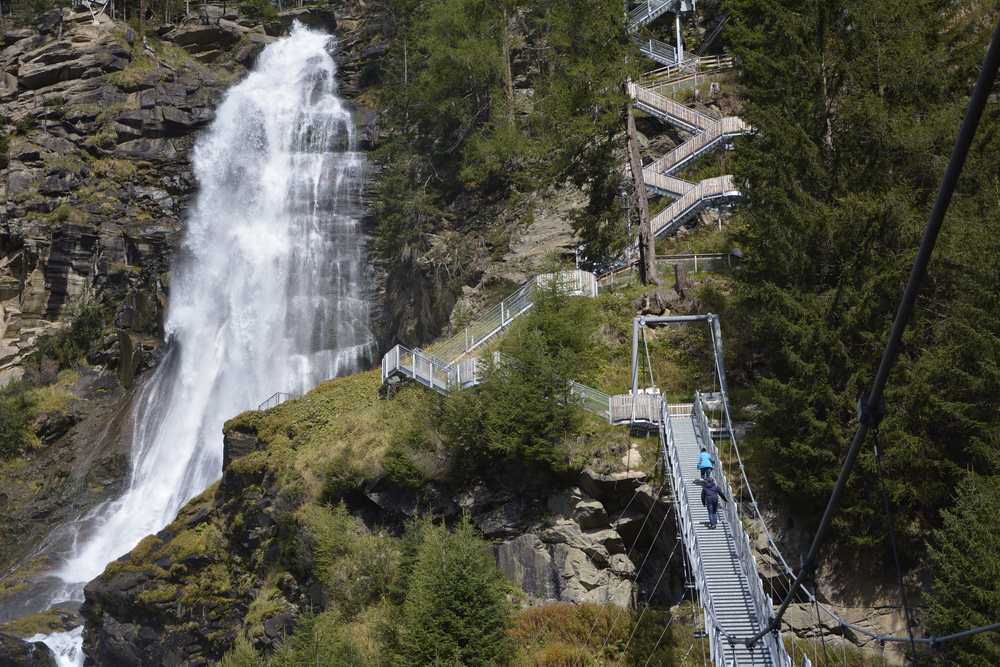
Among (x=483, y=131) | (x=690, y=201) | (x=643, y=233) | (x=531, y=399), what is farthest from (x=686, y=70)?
(x=531, y=399)

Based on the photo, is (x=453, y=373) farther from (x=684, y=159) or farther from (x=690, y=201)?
(x=684, y=159)

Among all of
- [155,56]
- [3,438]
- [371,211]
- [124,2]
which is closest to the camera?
[3,438]

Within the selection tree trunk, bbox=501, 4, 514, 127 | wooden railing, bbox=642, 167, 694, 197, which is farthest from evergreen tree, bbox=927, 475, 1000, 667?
tree trunk, bbox=501, 4, 514, 127

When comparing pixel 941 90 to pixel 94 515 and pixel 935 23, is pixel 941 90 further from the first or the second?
pixel 94 515

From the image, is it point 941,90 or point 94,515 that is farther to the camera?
point 94,515

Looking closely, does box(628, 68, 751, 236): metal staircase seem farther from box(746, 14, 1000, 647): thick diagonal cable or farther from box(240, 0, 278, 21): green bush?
box(240, 0, 278, 21): green bush

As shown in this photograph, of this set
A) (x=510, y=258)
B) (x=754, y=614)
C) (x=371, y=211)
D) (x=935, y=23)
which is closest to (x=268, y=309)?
(x=371, y=211)
